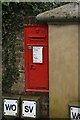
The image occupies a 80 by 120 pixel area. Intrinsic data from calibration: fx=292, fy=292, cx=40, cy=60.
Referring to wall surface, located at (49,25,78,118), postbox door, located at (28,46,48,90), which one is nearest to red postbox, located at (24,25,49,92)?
postbox door, located at (28,46,48,90)

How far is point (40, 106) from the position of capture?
15.1 ft

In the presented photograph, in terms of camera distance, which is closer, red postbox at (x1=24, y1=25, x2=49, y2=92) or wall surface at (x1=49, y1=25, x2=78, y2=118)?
wall surface at (x1=49, y1=25, x2=78, y2=118)

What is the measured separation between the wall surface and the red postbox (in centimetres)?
10

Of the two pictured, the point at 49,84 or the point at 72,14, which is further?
the point at 49,84

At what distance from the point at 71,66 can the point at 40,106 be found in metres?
0.83

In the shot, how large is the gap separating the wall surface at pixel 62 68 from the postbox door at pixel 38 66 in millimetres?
99

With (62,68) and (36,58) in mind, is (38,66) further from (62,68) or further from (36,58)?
(62,68)

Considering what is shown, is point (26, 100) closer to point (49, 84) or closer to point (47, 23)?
point (49, 84)

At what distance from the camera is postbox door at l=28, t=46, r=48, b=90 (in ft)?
14.7

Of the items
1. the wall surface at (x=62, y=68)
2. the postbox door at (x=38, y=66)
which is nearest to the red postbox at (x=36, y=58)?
the postbox door at (x=38, y=66)

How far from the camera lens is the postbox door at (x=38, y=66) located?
447 centimetres

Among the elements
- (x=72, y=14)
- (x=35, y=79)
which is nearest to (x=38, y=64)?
(x=35, y=79)

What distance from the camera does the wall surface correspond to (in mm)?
4305

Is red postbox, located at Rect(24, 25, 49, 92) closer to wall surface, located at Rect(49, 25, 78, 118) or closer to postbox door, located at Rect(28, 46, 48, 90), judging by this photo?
postbox door, located at Rect(28, 46, 48, 90)
